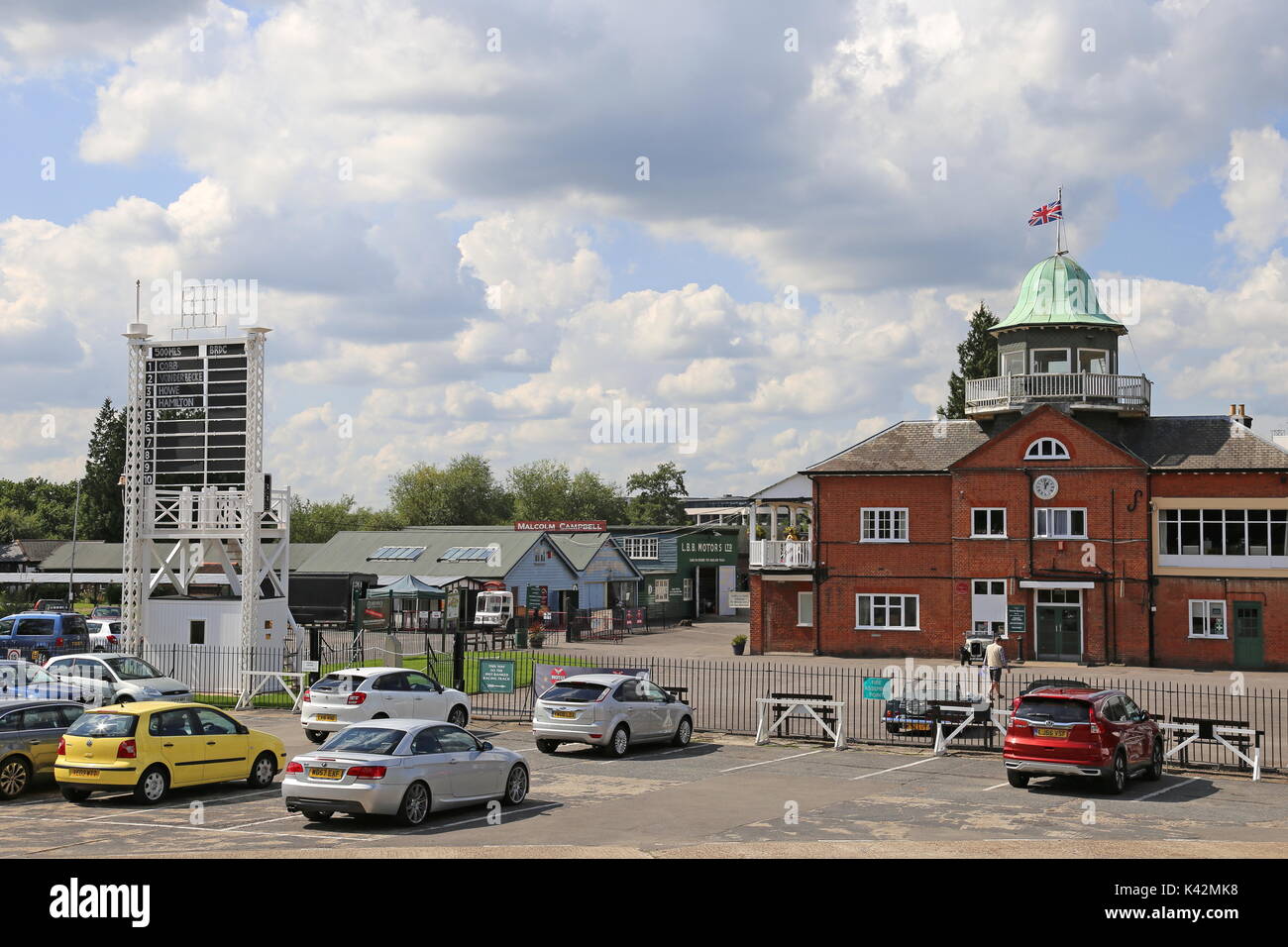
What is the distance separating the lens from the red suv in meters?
18.4

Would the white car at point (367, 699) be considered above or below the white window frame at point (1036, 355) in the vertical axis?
below

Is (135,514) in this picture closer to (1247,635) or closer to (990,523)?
(990,523)

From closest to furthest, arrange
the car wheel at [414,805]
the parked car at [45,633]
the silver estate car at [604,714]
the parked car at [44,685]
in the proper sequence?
the car wheel at [414,805] < the silver estate car at [604,714] < the parked car at [44,685] < the parked car at [45,633]

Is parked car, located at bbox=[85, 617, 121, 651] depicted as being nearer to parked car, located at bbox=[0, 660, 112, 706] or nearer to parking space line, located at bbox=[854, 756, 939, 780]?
parked car, located at bbox=[0, 660, 112, 706]

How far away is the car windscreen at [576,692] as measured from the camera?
2283 cm

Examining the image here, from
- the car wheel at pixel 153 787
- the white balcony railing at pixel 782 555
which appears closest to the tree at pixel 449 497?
the white balcony railing at pixel 782 555

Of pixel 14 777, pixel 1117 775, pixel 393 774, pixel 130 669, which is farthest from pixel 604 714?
pixel 130 669

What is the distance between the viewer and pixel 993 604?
4616 cm

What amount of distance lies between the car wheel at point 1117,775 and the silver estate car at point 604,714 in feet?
26.9

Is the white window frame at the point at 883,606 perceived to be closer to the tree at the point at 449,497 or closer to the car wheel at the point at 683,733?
the car wheel at the point at 683,733

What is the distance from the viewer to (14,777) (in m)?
18.2

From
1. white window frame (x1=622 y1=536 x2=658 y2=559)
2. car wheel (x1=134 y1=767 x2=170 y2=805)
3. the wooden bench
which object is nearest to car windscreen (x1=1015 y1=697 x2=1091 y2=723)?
the wooden bench

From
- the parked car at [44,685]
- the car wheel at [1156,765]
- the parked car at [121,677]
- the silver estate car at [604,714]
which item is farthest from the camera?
the parked car at [121,677]

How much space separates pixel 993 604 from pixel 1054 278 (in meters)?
13.7
